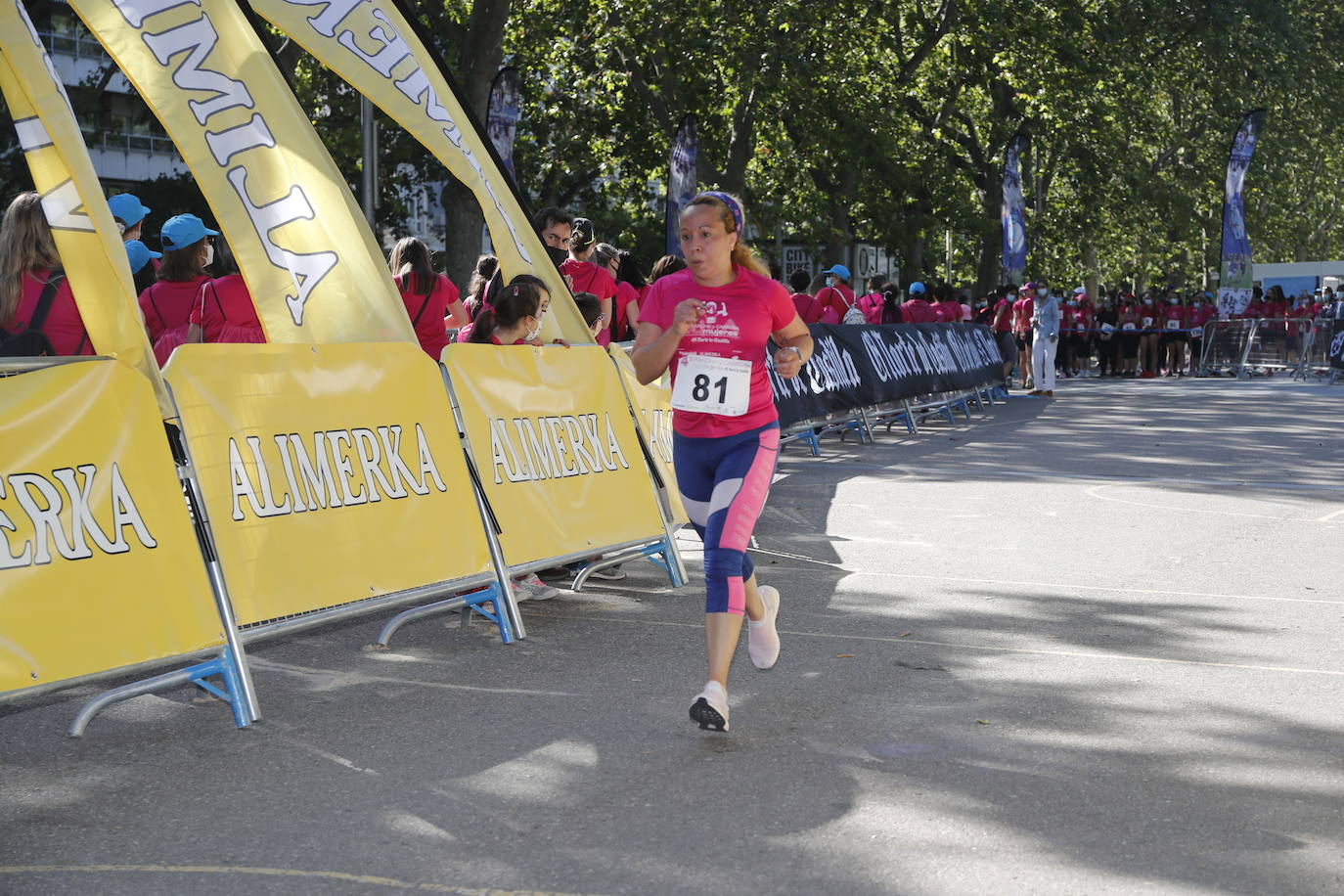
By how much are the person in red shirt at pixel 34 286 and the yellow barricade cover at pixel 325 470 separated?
2.33 feet

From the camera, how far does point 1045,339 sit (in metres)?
27.5

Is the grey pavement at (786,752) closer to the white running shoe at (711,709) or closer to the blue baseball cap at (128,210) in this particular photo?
the white running shoe at (711,709)

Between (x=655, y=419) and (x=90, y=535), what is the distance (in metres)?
4.69

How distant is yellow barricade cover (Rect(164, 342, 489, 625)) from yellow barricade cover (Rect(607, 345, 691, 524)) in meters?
1.75

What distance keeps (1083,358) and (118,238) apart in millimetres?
36385

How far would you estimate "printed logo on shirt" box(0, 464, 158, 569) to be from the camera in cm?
504

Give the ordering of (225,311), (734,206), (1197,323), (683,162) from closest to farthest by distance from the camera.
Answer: (734,206)
(225,311)
(683,162)
(1197,323)

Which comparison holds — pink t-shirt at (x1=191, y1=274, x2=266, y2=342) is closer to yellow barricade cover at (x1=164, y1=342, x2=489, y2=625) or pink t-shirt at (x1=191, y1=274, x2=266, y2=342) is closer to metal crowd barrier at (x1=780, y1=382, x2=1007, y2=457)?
yellow barricade cover at (x1=164, y1=342, x2=489, y2=625)

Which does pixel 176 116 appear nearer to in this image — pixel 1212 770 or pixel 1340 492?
pixel 1212 770

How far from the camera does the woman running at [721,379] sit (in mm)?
5758

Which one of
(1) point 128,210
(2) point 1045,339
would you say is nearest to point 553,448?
(1) point 128,210

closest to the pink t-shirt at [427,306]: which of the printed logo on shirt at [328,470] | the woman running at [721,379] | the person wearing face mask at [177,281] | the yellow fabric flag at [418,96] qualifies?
the yellow fabric flag at [418,96]

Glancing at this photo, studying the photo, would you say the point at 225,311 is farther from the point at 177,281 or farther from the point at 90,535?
the point at 90,535

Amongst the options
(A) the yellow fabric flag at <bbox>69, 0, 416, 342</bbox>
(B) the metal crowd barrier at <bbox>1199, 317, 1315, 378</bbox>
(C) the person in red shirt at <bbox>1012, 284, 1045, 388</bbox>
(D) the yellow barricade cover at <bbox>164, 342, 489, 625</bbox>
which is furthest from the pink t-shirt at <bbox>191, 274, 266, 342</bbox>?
(B) the metal crowd barrier at <bbox>1199, 317, 1315, 378</bbox>
